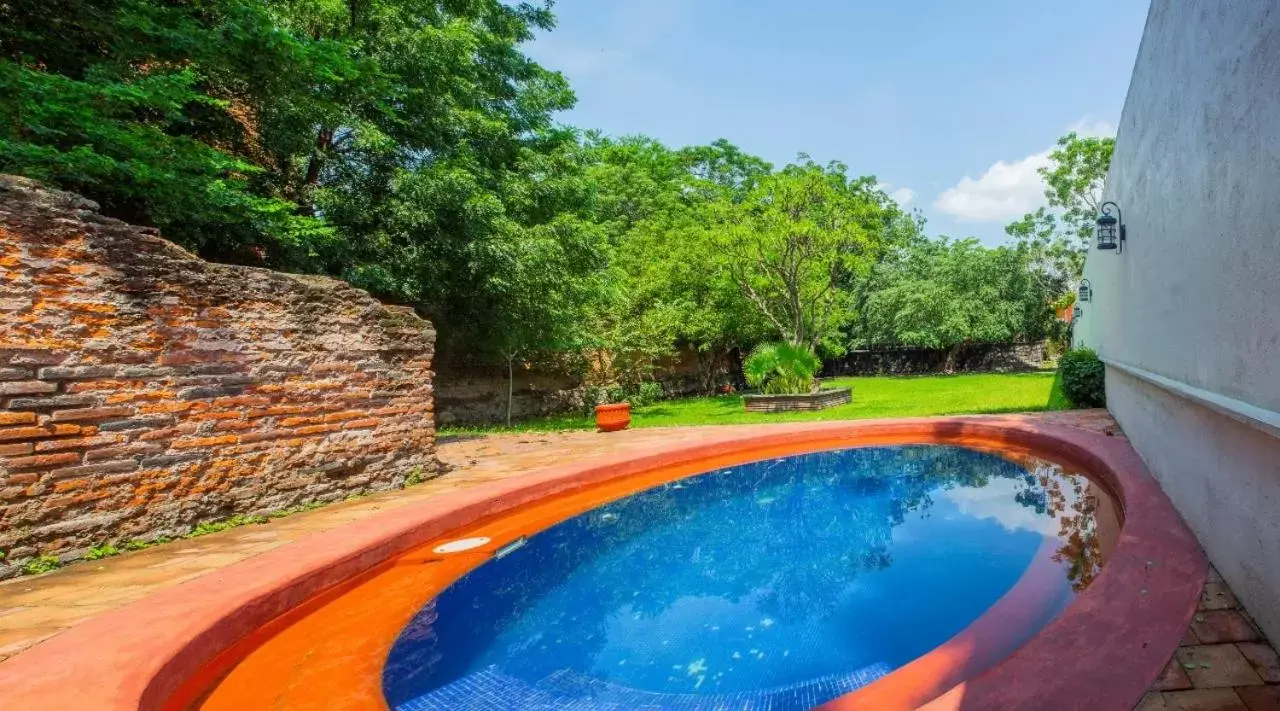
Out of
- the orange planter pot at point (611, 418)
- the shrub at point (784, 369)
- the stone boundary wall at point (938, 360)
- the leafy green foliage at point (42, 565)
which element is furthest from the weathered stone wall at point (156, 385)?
the stone boundary wall at point (938, 360)

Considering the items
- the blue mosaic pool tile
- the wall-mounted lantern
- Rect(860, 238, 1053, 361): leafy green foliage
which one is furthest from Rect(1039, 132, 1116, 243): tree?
the blue mosaic pool tile

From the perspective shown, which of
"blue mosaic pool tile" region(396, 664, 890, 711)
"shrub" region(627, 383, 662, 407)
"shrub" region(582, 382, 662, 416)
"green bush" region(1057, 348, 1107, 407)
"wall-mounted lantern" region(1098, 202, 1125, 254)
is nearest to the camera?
"blue mosaic pool tile" region(396, 664, 890, 711)

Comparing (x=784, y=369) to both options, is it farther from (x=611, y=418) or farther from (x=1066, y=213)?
(x=1066, y=213)

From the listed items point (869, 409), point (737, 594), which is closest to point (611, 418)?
Result: point (869, 409)

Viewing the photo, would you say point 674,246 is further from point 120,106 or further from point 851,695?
point 851,695

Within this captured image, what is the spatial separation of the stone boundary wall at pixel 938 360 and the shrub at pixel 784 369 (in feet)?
54.7

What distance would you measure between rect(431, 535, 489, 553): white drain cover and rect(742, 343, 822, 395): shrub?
1065 cm

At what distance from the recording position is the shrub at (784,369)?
1445 centimetres

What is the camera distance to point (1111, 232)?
6.56 m

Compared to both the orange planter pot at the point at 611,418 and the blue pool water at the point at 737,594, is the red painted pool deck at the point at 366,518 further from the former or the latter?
the orange planter pot at the point at 611,418

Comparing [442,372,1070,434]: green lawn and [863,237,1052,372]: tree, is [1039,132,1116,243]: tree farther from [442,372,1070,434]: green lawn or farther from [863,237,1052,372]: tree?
[442,372,1070,434]: green lawn

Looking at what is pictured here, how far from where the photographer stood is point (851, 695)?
2.14 meters

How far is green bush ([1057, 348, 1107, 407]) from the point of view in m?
9.88

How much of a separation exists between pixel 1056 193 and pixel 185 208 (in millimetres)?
31354
